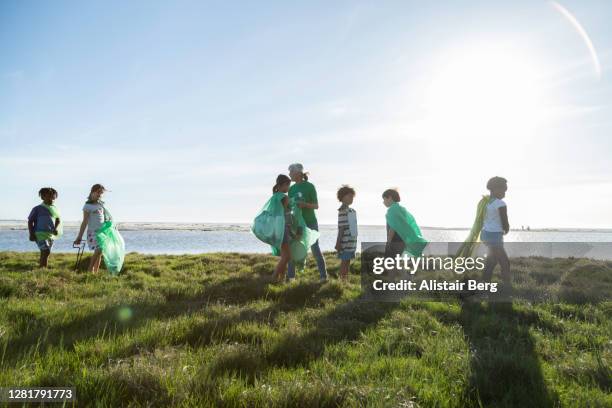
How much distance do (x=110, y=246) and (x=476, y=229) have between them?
31.0 ft

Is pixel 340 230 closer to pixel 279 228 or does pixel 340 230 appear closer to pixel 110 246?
pixel 279 228

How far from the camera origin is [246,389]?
276 cm

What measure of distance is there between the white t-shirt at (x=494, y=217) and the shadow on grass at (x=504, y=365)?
274 cm

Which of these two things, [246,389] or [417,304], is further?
[417,304]

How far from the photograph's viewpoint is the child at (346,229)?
9352 millimetres

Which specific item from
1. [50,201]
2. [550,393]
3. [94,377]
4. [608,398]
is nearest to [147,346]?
[94,377]

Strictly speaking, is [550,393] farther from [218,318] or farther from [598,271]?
[598,271]

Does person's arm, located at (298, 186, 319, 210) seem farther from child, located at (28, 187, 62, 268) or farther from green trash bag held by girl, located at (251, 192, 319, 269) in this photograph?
child, located at (28, 187, 62, 268)

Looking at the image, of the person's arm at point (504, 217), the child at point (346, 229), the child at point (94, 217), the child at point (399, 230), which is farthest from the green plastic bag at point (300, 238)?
the child at point (94, 217)

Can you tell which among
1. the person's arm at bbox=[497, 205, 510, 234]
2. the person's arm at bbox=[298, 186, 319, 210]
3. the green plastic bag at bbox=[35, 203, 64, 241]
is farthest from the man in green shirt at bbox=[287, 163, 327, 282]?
the green plastic bag at bbox=[35, 203, 64, 241]

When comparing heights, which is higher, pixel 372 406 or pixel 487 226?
pixel 487 226

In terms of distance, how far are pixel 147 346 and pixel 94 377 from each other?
0.95 meters

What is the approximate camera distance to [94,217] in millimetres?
9828

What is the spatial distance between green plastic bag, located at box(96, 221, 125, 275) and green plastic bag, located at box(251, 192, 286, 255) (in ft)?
14.4
